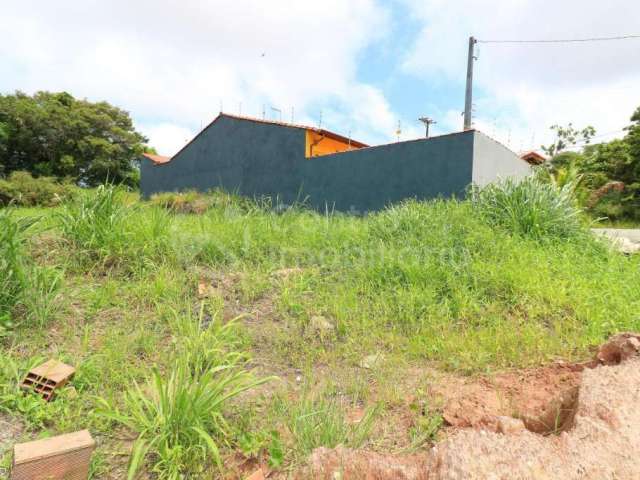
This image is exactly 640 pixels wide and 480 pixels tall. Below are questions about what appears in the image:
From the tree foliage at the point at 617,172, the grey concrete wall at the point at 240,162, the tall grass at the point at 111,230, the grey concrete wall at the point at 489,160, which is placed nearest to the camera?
the tall grass at the point at 111,230

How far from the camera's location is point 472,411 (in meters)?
1.86

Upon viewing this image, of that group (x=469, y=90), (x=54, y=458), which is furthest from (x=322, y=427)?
(x=469, y=90)

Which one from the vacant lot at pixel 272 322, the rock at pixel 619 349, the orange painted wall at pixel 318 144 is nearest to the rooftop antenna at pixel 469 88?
the orange painted wall at pixel 318 144

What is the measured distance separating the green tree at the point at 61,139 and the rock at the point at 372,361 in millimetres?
20576

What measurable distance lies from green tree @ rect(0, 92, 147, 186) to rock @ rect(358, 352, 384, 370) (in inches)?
810

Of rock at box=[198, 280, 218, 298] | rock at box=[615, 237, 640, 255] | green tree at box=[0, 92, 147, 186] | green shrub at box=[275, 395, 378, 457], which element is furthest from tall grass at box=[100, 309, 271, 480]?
green tree at box=[0, 92, 147, 186]

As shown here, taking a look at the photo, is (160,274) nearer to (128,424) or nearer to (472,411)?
(128,424)

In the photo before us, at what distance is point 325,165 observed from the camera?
9484mm

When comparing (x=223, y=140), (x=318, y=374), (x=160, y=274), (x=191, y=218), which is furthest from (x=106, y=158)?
(x=318, y=374)

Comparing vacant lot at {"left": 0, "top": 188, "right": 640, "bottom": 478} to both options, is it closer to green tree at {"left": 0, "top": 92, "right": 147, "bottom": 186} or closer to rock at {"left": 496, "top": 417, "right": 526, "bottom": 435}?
rock at {"left": 496, "top": 417, "right": 526, "bottom": 435}

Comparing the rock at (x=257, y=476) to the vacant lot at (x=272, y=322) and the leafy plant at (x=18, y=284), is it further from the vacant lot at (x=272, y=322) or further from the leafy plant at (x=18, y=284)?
the leafy plant at (x=18, y=284)

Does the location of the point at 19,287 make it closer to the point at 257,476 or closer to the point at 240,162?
the point at 257,476

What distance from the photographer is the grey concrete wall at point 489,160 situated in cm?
674

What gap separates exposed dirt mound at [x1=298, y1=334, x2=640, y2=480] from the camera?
3.40 feet
